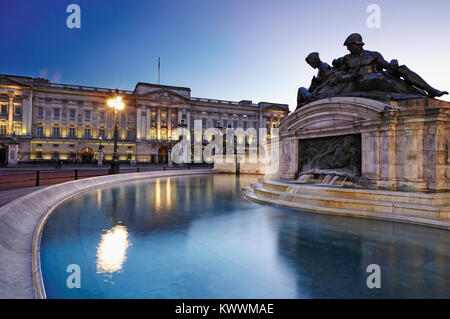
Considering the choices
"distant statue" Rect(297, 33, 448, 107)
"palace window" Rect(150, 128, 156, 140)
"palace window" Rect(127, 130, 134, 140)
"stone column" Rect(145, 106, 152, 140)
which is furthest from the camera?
"palace window" Rect(150, 128, 156, 140)

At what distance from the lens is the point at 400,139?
7246 mm

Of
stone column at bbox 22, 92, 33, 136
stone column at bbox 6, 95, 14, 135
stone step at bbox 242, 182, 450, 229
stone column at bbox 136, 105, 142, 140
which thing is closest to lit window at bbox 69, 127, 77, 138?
stone column at bbox 22, 92, 33, 136

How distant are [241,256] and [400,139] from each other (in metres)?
5.92

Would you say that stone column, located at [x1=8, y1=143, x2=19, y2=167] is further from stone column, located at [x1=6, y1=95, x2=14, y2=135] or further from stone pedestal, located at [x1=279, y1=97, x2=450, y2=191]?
stone pedestal, located at [x1=279, y1=97, x2=450, y2=191]

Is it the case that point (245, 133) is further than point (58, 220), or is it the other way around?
point (245, 133)

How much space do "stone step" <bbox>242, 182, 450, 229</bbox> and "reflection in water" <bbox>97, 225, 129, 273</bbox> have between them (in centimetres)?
482

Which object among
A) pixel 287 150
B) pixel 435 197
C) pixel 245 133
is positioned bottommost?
pixel 435 197

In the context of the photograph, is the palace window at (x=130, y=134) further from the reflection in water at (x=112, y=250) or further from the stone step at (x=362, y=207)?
the reflection in water at (x=112, y=250)

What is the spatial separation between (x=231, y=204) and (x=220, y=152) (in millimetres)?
22960

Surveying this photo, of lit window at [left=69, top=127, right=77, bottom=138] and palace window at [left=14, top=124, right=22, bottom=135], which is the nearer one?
palace window at [left=14, top=124, right=22, bottom=135]

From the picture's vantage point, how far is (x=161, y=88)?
6406 centimetres

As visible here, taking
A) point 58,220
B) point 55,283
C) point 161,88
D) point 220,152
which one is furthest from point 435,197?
point 161,88

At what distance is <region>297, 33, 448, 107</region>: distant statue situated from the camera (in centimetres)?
844
